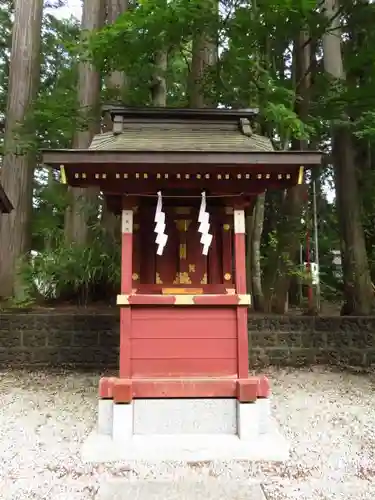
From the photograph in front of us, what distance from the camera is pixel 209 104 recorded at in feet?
25.7

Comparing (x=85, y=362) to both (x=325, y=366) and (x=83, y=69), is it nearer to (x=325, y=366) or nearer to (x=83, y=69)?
(x=325, y=366)

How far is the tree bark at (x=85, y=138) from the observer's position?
850 cm

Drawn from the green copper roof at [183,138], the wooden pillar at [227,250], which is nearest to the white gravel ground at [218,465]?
the wooden pillar at [227,250]

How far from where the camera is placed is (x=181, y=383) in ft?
13.0

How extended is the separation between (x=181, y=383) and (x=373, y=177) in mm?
6161

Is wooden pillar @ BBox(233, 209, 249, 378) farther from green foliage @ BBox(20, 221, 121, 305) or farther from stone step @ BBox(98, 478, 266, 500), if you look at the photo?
green foliage @ BBox(20, 221, 121, 305)

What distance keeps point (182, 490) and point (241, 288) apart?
189cm

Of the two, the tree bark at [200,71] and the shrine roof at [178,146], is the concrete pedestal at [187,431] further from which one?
the tree bark at [200,71]

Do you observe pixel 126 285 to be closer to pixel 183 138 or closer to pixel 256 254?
pixel 183 138

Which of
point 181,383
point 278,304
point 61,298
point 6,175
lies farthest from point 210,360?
point 6,175

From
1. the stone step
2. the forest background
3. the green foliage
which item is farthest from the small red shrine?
the green foliage

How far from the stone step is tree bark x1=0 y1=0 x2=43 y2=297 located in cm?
564

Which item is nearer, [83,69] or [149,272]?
[149,272]

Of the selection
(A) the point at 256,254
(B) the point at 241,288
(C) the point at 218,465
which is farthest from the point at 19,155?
(C) the point at 218,465
